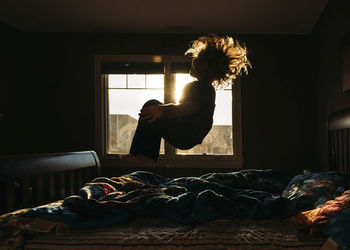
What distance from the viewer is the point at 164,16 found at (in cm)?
322

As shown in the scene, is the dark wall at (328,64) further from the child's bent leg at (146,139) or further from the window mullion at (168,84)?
the child's bent leg at (146,139)

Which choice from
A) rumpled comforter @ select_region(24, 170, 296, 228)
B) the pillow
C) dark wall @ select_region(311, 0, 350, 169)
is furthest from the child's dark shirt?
dark wall @ select_region(311, 0, 350, 169)

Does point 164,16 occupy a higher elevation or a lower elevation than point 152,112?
higher

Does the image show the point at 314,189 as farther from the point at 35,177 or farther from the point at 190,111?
the point at 35,177

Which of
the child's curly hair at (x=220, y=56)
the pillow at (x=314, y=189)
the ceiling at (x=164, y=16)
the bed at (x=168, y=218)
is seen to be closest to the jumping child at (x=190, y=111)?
the child's curly hair at (x=220, y=56)

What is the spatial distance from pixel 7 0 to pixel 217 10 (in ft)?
7.23

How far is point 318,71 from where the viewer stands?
3326 millimetres

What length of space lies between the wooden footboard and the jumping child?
43 cm

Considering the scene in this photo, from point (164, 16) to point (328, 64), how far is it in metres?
1.87

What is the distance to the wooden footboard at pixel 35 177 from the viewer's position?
1.36 metres

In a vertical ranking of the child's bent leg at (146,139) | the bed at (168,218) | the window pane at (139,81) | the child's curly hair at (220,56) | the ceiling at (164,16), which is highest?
the ceiling at (164,16)

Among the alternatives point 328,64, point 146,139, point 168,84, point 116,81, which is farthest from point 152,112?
point 328,64

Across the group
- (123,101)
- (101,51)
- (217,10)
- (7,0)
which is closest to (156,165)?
(123,101)

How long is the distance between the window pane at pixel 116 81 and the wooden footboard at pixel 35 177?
5.38 ft
